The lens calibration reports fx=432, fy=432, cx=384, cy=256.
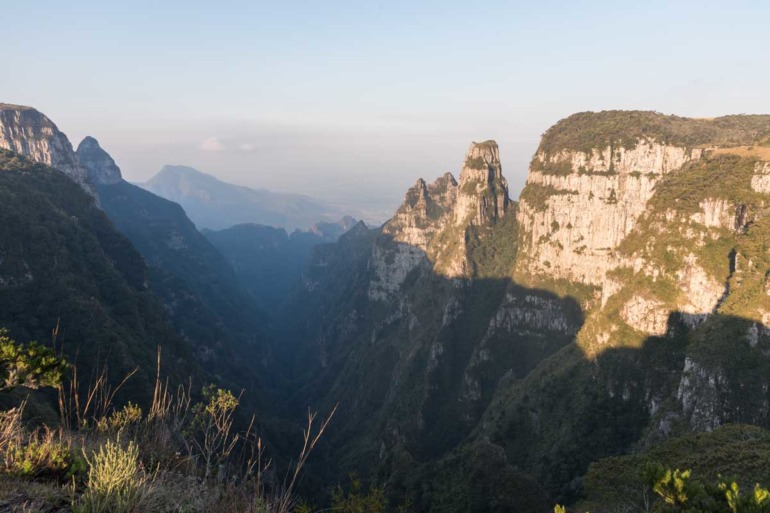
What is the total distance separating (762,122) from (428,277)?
411 feet

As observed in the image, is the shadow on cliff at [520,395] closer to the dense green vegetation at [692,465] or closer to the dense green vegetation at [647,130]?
the dense green vegetation at [692,465]

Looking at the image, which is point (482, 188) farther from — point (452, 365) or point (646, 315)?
point (646, 315)

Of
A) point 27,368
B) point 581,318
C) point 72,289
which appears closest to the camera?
point 27,368

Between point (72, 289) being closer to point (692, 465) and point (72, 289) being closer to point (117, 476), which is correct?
point (117, 476)

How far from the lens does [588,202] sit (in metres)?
134

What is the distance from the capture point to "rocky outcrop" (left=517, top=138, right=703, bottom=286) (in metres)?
123

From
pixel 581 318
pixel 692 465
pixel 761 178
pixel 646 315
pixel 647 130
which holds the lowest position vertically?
pixel 581 318

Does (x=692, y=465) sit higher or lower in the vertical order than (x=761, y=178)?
lower

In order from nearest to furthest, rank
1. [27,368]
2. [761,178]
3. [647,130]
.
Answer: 1. [27,368]
2. [761,178]
3. [647,130]

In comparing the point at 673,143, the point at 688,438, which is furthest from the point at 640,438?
the point at 673,143

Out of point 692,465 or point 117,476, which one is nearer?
point 117,476

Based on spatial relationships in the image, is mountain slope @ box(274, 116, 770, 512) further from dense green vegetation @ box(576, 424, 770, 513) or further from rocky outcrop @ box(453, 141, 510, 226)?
dense green vegetation @ box(576, 424, 770, 513)

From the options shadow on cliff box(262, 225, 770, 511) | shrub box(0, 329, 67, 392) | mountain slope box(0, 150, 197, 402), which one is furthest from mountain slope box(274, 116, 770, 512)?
shrub box(0, 329, 67, 392)

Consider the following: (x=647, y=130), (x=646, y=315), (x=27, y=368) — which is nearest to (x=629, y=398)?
(x=646, y=315)
